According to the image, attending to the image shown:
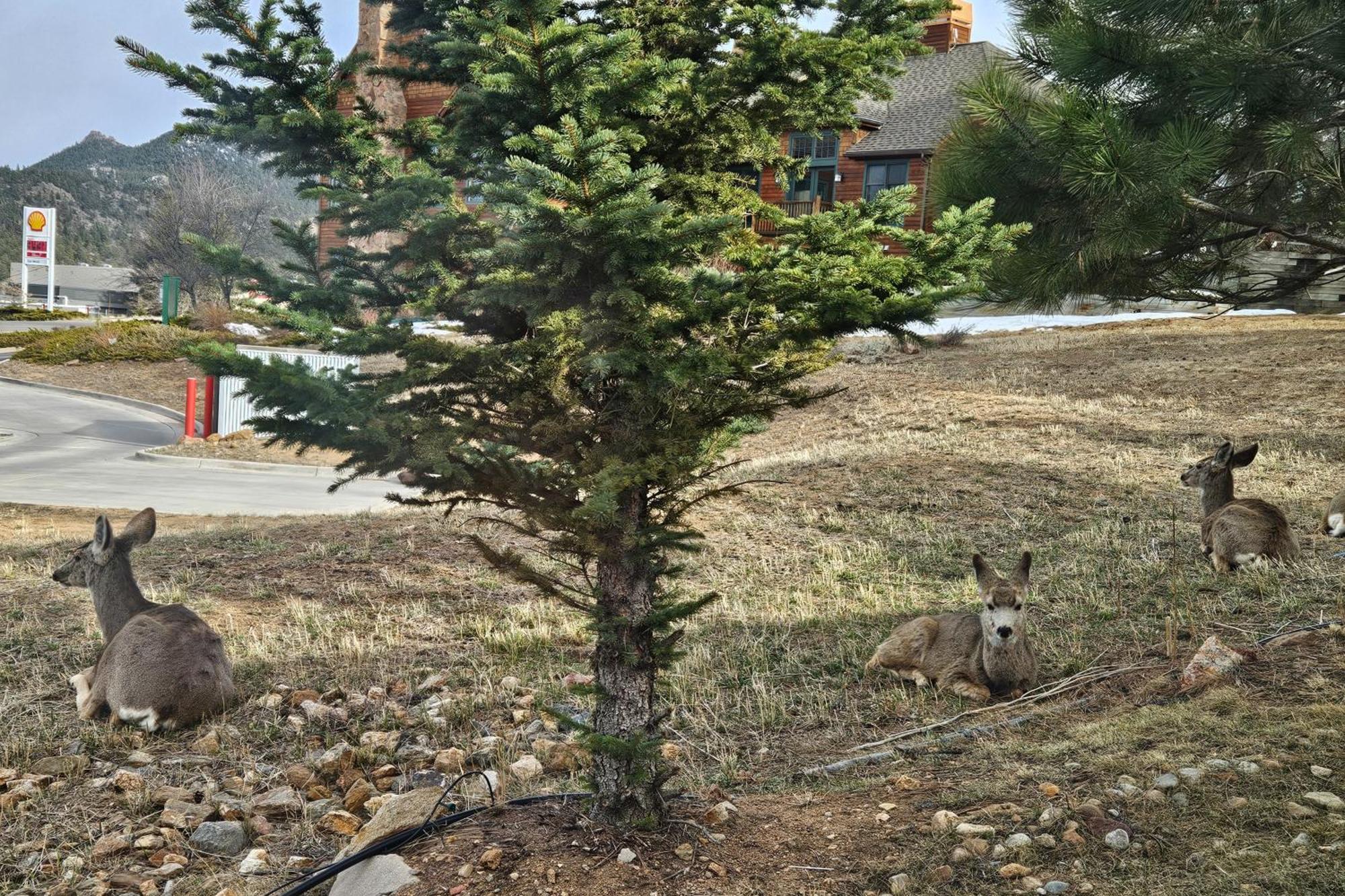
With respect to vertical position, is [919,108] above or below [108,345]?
above

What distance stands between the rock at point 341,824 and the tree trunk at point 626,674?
165 centimetres

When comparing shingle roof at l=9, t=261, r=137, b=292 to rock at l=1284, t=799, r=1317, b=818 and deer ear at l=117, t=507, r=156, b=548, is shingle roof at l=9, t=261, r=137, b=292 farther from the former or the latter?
rock at l=1284, t=799, r=1317, b=818

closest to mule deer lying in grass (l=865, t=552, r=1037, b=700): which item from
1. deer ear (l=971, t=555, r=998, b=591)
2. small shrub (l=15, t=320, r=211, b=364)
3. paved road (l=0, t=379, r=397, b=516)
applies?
deer ear (l=971, t=555, r=998, b=591)

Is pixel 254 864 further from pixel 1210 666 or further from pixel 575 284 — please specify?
pixel 1210 666

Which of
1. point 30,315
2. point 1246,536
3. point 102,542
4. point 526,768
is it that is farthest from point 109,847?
point 30,315

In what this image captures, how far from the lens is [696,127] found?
19.9 ft

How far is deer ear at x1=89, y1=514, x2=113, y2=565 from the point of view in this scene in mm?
8602

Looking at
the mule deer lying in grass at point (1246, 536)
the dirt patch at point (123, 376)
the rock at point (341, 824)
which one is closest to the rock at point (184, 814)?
the rock at point (341, 824)

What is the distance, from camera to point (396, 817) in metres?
5.37

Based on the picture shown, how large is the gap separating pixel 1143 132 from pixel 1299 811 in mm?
5044

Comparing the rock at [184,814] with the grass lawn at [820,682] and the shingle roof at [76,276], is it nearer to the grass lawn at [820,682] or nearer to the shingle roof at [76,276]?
the grass lawn at [820,682]

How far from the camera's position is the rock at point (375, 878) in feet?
16.0

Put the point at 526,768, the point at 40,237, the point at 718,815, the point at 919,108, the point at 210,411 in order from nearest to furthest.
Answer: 1. the point at 718,815
2. the point at 526,768
3. the point at 210,411
4. the point at 919,108
5. the point at 40,237

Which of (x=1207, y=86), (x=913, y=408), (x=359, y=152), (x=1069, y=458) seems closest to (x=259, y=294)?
(x=359, y=152)
